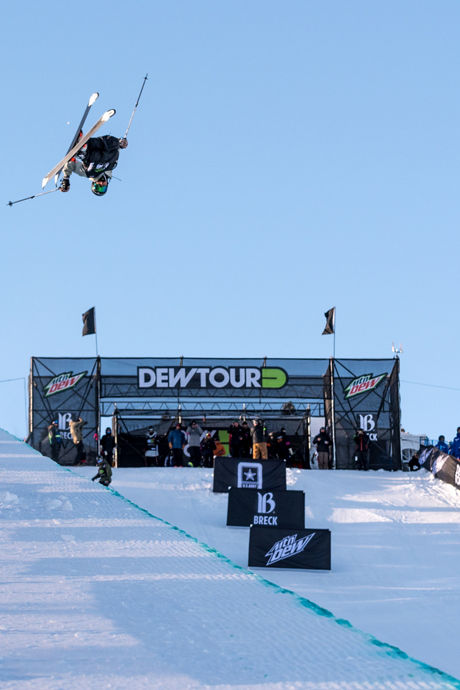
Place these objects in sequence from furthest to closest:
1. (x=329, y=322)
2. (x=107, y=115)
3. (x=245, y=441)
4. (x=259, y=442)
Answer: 1. (x=329, y=322)
2. (x=245, y=441)
3. (x=259, y=442)
4. (x=107, y=115)

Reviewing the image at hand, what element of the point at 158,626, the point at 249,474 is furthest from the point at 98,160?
the point at 249,474

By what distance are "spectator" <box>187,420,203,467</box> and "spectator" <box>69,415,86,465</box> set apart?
305 cm

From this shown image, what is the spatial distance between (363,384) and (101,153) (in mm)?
15864

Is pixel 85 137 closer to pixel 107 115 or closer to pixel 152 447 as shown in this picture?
pixel 107 115

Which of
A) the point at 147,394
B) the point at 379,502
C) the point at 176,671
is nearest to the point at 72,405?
the point at 147,394

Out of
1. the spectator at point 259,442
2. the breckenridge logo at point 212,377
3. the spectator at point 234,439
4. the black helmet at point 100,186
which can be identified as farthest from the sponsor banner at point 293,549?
the breckenridge logo at point 212,377

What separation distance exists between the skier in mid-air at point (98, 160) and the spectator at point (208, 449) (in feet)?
44.1

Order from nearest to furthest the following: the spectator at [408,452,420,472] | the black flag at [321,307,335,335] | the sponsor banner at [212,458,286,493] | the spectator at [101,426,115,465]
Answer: the sponsor banner at [212,458,286,493]
the spectator at [101,426,115,465]
the spectator at [408,452,420,472]
the black flag at [321,307,335,335]

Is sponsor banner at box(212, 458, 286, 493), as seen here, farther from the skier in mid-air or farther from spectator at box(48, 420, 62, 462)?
the skier in mid-air

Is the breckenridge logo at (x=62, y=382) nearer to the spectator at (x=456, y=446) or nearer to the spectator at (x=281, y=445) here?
the spectator at (x=281, y=445)

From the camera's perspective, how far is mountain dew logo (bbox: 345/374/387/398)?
88.8 feet

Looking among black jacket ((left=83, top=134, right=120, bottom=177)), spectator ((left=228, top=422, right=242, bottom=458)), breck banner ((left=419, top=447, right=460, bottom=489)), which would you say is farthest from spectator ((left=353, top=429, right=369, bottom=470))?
black jacket ((left=83, top=134, right=120, bottom=177))

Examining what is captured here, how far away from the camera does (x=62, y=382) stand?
27266 mm

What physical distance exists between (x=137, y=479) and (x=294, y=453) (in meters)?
5.80
